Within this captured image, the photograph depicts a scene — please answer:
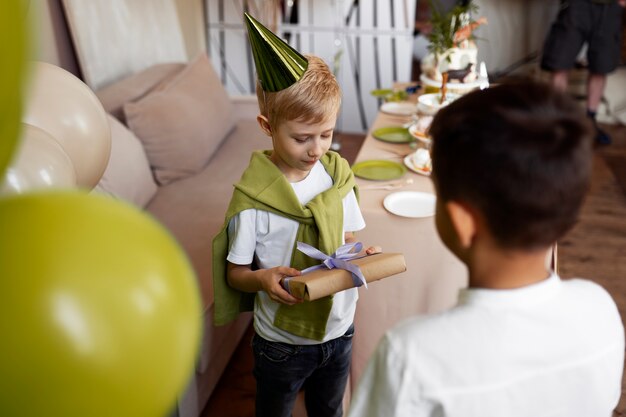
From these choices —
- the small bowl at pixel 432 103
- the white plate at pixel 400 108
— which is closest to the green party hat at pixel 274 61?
the small bowl at pixel 432 103

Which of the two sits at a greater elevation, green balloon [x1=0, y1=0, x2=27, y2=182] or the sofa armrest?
green balloon [x1=0, y1=0, x2=27, y2=182]

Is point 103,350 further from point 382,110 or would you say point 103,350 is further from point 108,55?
point 108,55

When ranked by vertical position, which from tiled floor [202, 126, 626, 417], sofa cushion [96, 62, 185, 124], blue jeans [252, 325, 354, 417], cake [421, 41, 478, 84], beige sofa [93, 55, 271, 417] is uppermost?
cake [421, 41, 478, 84]

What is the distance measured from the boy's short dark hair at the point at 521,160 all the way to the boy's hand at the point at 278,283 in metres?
0.47

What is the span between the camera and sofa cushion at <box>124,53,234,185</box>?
8.01 ft

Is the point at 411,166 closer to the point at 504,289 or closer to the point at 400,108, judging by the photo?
the point at 400,108

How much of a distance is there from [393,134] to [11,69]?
6.35ft

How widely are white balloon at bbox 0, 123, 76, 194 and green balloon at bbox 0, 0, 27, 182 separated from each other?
0.49ft

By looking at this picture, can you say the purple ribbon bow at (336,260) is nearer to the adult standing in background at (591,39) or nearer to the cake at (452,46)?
the cake at (452,46)

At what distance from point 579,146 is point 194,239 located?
5.29ft

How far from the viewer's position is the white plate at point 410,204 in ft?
5.49

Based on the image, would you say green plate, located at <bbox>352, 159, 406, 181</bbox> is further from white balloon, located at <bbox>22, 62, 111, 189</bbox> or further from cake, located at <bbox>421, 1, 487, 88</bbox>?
white balloon, located at <bbox>22, 62, 111, 189</bbox>

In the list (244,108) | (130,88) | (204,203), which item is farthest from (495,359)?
(244,108)

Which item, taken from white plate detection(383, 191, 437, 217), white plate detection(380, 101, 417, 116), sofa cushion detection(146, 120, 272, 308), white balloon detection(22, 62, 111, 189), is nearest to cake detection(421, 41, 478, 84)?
white plate detection(380, 101, 417, 116)
